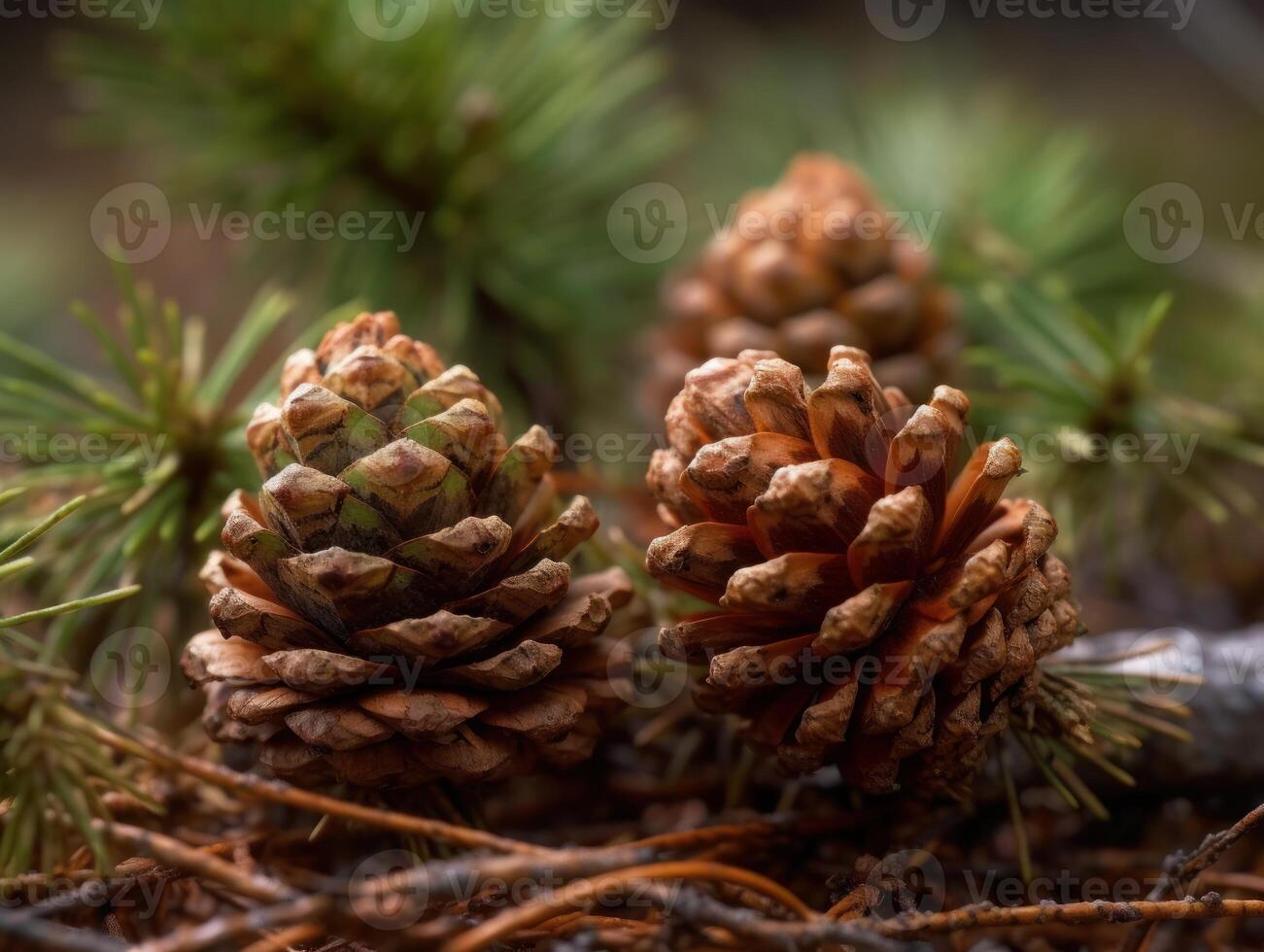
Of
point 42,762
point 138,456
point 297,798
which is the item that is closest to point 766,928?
point 297,798

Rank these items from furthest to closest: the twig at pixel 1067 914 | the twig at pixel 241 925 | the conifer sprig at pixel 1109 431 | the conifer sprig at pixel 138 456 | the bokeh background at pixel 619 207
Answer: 1. the bokeh background at pixel 619 207
2. the conifer sprig at pixel 1109 431
3. the conifer sprig at pixel 138 456
4. the twig at pixel 1067 914
5. the twig at pixel 241 925

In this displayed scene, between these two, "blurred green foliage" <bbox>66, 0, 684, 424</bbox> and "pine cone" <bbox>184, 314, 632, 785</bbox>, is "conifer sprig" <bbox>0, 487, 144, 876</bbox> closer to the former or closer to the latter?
"pine cone" <bbox>184, 314, 632, 785</bbox>

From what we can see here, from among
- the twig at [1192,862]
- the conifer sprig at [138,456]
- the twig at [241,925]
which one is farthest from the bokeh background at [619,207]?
the twig at [241,925]

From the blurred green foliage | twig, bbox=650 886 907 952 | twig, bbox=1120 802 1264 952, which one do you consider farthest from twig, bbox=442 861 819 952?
the blurred green foliage

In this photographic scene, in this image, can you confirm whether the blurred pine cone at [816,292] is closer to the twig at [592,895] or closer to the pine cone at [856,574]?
the pine cone at [856,574]

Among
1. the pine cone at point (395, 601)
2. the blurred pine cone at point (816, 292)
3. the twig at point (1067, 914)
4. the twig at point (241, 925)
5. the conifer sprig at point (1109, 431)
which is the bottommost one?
the twig at point (1067, 914)

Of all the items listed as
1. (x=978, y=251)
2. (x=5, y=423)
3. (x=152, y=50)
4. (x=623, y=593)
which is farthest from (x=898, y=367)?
(x=152, y=50)

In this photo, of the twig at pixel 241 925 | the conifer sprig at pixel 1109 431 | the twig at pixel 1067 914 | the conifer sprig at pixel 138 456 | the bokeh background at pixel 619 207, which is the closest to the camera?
the twig at pixel 241 925

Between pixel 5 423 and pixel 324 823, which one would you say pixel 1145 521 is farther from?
pixel 5 423
